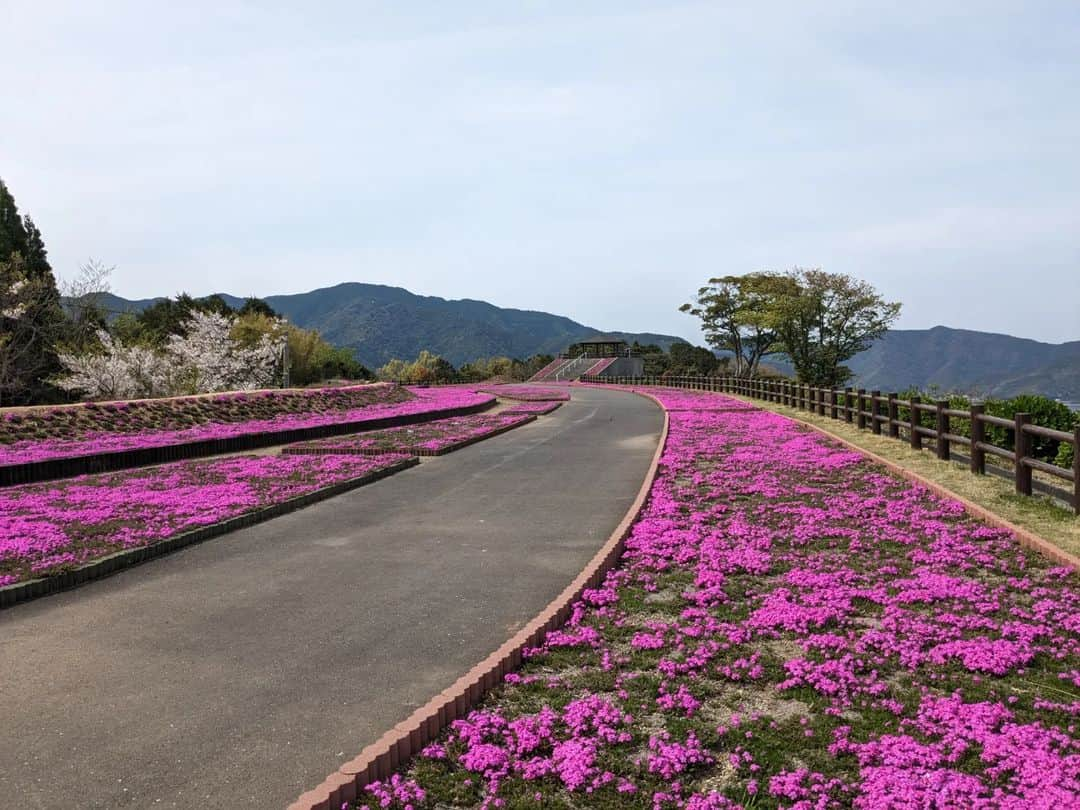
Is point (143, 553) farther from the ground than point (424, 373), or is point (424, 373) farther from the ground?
point (424, 373)

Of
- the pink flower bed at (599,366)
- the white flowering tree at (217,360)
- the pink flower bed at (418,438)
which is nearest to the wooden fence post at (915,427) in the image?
the pink flower bed at (418,438)

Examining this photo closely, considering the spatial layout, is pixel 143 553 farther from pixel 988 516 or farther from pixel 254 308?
pixel 254 308

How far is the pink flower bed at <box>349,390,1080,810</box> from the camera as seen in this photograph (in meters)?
4.14

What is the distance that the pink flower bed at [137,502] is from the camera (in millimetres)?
9148

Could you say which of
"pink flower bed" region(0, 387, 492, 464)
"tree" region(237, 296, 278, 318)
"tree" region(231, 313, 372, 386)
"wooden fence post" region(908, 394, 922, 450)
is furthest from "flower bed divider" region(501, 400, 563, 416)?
"tree" region(237, 296, 278, 318)

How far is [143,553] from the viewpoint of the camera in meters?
9.15

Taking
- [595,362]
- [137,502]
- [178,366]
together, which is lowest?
[137,502]

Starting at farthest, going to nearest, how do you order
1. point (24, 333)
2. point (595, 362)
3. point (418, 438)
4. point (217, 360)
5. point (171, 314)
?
point (595, 362) → point (171, 314) → point (217, 360) → point (24, 333) → point (418, 438)

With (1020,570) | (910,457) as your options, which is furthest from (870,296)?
(1020,570)

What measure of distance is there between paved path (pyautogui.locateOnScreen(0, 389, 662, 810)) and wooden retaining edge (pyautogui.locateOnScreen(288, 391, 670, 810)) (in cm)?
25

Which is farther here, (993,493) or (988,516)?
(993,493)

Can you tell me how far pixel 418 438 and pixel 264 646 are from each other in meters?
16.0

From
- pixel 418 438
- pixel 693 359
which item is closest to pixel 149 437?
pixel 418 438

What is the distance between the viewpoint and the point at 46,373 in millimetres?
39469
